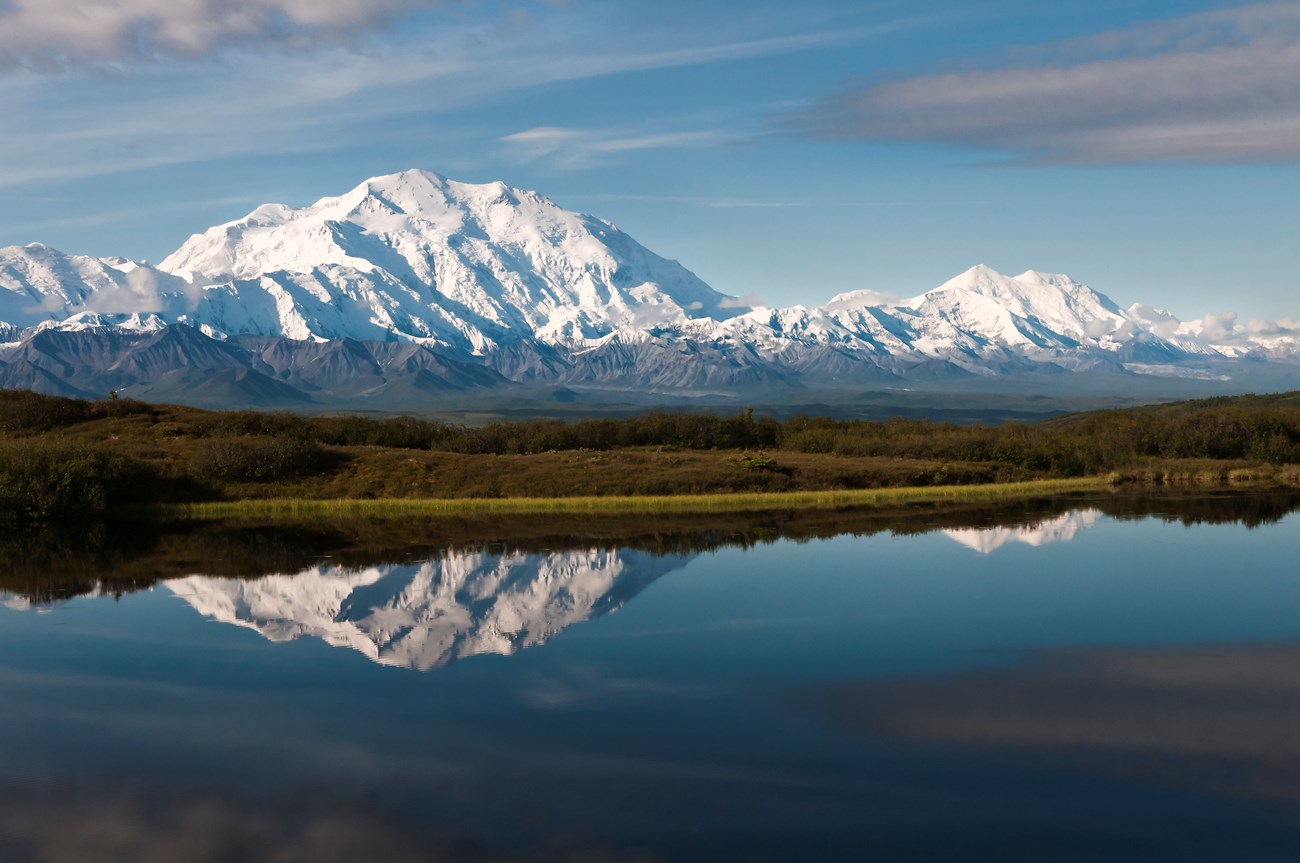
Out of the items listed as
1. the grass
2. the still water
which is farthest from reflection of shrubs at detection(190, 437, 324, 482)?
the still water

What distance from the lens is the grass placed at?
67000mm

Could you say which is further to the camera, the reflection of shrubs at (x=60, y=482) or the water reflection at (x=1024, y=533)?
the reflection of shrubs at (x=60, y=482)

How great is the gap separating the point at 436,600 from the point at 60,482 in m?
33.4

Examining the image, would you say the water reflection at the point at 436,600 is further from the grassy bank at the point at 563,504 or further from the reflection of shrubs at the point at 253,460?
the reflection of shrubs at the point at 253,460

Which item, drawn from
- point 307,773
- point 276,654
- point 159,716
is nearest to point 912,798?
point 307,773

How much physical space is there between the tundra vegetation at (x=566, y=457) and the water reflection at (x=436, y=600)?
23076mm

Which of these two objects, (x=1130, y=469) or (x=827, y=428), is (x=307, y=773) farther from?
(x=827, y=428)

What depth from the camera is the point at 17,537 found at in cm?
5712

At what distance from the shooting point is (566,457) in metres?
81.2

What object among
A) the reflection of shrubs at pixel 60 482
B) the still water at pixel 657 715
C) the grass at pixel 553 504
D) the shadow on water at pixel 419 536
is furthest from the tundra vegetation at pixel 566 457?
the still water at pixel 657 715

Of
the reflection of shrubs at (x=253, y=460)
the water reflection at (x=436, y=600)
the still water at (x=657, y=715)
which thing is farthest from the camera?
the reflection of shrubs at (x=253, y=460)

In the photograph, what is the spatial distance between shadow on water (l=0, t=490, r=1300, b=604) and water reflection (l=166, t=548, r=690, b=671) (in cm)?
236

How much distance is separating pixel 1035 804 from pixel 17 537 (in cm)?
4865

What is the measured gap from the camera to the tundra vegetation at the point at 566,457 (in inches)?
2763
